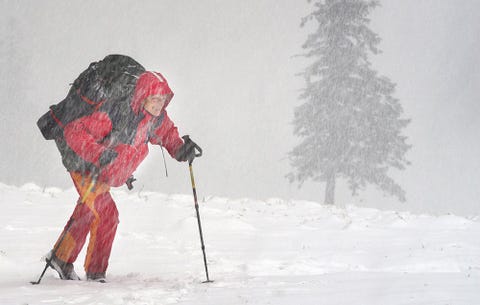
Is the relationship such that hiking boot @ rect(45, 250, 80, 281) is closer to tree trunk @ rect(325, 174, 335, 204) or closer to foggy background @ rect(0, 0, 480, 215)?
foggy background @ rect(0, 0, 480, 215)

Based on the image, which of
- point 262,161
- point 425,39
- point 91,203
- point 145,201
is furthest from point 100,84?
point 425,39

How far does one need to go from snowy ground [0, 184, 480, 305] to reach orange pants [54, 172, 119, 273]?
0.87 ft

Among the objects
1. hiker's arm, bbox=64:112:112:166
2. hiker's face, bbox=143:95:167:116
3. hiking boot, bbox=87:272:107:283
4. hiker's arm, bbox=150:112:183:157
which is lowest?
hiking boot, bbox=87:272:107:283

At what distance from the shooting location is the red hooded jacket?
3908 millimetres

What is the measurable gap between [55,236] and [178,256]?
6.12 ft

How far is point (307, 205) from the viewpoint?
11469 mm

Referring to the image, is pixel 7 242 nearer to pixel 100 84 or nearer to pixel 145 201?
pixel 100 84

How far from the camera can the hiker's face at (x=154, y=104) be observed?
4207 millimetres

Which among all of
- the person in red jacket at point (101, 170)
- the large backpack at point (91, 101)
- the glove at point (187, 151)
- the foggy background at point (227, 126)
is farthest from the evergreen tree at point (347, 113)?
the large backpack at point (91, 101)

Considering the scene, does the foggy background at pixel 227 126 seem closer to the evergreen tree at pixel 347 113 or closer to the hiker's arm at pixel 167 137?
the evergreen tree at pixel 347 113

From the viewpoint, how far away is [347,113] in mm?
20531

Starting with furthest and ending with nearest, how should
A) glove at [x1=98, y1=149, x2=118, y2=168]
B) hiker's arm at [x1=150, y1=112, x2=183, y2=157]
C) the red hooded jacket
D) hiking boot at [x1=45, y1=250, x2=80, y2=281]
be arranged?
hiker's arm at [x1=150, y1=112, x2=183, y2=157] → hiking boot at [x1=45, y1=250, x2=80, y2=281] → the red hooded jacket → glove at [x1=98, y1=149, x2=118, y2=168]

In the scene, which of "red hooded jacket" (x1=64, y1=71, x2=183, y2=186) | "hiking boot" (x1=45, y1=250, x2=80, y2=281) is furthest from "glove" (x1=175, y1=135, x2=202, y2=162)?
"hiking boot" (x1=45, y1=250, x2=80, y2=281)

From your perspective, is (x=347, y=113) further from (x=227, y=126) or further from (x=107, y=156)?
(x=227, y=126)
